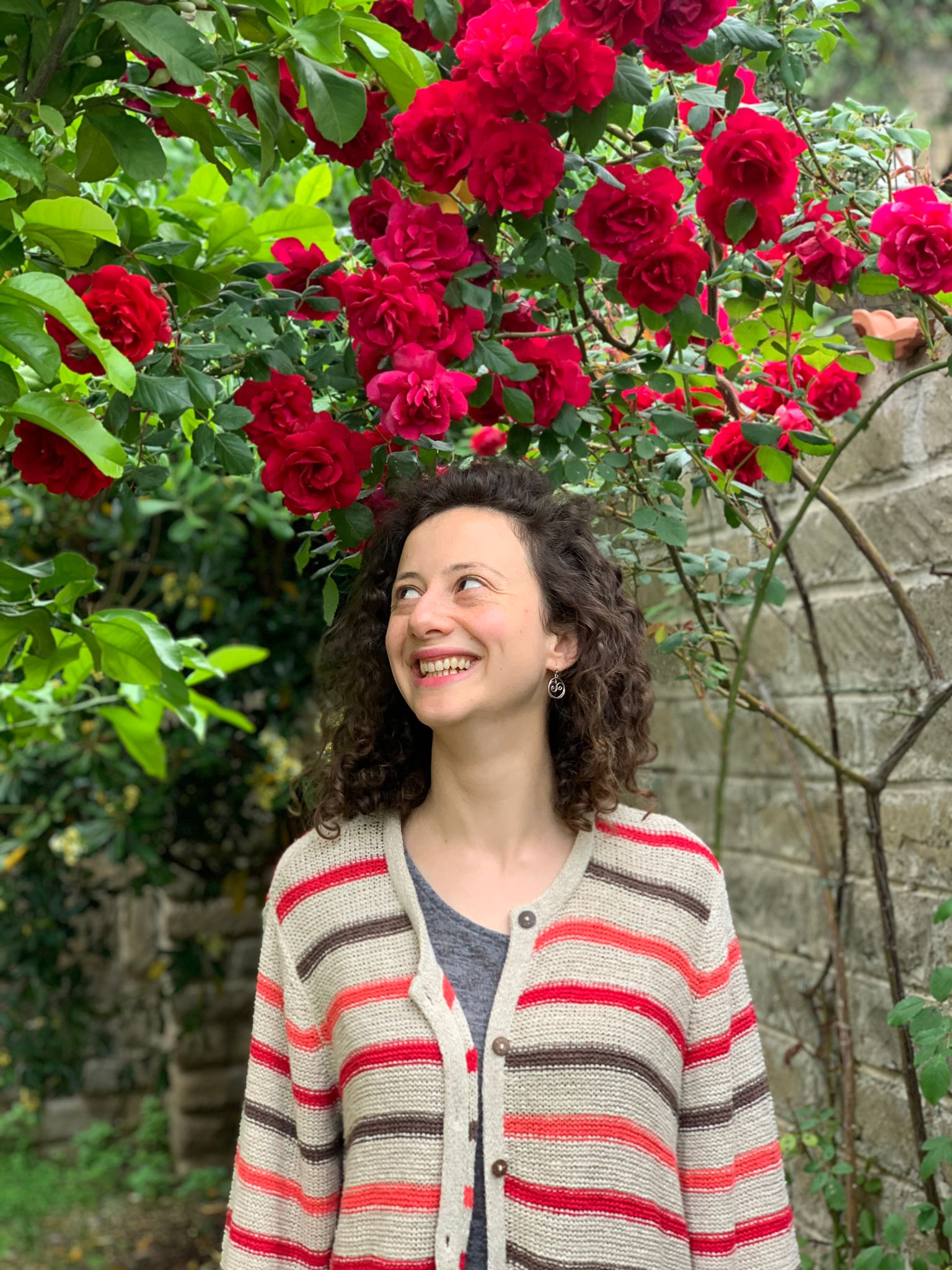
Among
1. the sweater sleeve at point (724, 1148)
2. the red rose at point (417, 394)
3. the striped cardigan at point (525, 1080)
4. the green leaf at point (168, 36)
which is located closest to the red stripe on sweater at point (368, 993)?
the striped cardigan at point (525, 1080)

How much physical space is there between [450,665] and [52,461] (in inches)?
18.0

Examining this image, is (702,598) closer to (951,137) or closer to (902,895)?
(902,895)

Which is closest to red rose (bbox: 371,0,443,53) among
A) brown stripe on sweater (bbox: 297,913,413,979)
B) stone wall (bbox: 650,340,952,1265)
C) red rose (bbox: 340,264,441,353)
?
red rose (bbox: 340,264,441,353)

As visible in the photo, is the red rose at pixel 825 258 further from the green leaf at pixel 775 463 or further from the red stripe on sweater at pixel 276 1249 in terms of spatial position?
the red stripe on sweater at pixel 276 1249

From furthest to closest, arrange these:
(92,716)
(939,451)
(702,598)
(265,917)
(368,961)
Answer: (92,716), (939,451), (702,598), (265,917), (368,961)

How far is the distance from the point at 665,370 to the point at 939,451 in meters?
0.58

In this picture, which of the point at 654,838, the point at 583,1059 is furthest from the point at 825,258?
the point at 583,1059

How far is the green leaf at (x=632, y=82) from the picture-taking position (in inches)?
47.6

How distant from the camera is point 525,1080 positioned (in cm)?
126

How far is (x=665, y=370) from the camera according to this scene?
1.49 meters

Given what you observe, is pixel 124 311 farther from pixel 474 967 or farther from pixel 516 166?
pixel 474 967

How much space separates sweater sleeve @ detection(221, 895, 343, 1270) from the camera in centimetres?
138

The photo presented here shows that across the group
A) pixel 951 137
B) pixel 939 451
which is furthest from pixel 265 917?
pixel 951 137

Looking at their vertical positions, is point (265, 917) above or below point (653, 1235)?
above
